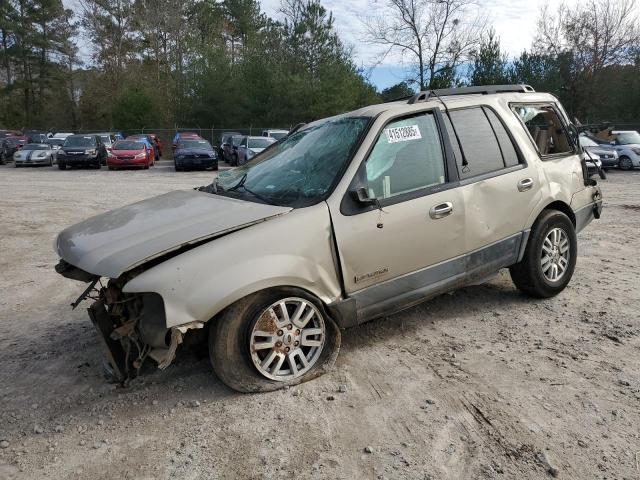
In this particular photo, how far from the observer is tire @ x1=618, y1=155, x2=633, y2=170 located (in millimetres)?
20484

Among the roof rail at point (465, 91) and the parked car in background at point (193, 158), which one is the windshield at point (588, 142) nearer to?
the parked car in background at point (193, 158)

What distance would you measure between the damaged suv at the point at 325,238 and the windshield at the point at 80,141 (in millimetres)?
21612

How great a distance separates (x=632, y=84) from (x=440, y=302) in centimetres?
3876

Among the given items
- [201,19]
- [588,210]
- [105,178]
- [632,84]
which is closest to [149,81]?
[201,19]

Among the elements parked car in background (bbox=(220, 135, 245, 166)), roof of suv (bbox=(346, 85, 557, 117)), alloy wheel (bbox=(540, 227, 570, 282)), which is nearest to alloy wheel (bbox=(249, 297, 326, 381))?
roof of suv (bbox=(346, 85, 557, 117))

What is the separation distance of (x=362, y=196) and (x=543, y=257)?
2.17 metres

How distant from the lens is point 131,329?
315 centimetres

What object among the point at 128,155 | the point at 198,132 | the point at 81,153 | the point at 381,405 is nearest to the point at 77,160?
the point at 81,153

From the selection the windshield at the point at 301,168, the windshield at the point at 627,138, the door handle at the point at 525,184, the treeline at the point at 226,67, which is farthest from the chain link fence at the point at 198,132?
the door handle at the point at 525,184

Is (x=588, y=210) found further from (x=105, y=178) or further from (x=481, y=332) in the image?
(x=105, y=178)

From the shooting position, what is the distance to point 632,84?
35906 millimetres

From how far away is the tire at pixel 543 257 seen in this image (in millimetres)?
4598

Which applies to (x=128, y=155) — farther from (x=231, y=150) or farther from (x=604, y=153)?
(x=604, y=153)

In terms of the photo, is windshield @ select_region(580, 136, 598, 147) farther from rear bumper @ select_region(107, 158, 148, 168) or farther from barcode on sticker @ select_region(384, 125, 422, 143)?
barcode on sticker @ select_region(384, 125, 422, 143)
